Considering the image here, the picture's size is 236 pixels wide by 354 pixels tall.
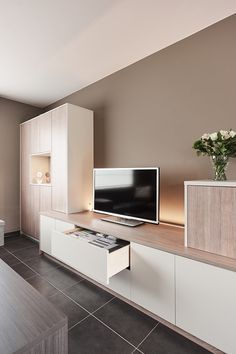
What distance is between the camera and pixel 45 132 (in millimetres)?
3086

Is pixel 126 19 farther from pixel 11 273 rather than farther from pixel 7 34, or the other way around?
pixel 11 273

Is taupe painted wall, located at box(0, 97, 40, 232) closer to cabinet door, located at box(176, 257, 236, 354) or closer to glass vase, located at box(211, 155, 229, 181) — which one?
cabinet door, located at box(176, 257, 236, 354)

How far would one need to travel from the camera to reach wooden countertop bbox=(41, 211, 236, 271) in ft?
4.26

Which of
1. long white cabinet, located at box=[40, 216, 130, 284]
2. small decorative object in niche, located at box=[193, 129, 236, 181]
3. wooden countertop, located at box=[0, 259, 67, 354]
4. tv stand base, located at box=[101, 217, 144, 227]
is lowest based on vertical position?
long white cabinet, located at box=[40, 216, 130, 284]

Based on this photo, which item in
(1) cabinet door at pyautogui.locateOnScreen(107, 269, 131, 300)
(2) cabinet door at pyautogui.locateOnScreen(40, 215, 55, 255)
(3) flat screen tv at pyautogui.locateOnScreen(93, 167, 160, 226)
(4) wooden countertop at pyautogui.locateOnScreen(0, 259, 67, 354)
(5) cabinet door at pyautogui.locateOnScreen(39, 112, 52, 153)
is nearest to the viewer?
(4) wooden countertop at pyautogui.locateOnScreen(0, 259, 67, 354)

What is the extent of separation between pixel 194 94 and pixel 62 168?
1.85 meters

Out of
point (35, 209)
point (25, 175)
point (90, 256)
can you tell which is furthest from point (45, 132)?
point (90, 256)

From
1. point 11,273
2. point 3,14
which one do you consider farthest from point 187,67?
Answer: point 11,273

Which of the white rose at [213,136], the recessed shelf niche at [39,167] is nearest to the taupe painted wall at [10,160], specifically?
the recessed shelf niche at [39,167]

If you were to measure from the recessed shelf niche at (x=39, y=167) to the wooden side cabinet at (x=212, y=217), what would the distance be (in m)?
2.60

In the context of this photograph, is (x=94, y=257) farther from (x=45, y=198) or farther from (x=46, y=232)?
(x=45, y=198)

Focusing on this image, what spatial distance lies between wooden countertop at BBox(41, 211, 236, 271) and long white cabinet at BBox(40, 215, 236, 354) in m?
0.04

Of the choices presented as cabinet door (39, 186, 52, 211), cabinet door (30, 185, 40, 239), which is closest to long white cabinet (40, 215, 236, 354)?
cabinet door (39, 186, 52, 211)

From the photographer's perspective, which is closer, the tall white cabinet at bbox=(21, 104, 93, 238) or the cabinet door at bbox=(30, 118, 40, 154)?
the tall white cabinet at bbox=(21, 104, 93, 238)
